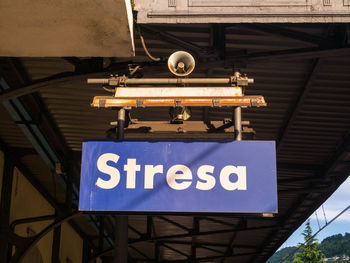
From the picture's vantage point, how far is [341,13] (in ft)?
25.0

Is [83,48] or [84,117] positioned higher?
[84,117]

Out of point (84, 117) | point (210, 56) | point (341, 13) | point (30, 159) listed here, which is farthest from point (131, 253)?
point (341, 13)

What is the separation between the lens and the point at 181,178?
5.88 m

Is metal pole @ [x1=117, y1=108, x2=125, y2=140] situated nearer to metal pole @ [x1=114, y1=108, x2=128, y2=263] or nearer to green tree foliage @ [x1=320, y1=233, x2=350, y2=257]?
metal pole @ [x1=114, y1=108, x2=128, y2=263]

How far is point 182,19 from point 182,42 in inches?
50.9

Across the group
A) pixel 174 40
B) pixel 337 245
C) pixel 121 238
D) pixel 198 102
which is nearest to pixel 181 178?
pixel 198 102

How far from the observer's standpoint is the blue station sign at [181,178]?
228 inches

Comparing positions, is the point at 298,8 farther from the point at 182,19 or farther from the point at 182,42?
the point at 182,42

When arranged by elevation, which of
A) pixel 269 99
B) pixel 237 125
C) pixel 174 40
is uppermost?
pixel 269 99

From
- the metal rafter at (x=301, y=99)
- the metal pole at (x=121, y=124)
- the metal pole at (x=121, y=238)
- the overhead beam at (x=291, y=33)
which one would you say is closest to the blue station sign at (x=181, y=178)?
the metal pole at (x=121, y=124)

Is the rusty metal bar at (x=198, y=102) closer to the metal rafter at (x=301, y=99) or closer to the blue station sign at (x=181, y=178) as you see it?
the blue station sign at (x=181, y=178)

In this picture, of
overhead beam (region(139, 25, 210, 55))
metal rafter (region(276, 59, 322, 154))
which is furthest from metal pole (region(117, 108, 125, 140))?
metal rafter (region(276, 59, 322, 154))

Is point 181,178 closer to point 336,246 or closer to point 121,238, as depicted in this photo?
point 121,238

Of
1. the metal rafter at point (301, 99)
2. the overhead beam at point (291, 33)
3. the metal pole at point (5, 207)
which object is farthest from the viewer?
the metal pole at point (5, 207)
